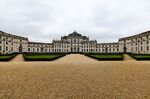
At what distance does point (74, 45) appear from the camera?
107625mm

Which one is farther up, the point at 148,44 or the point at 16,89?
the point at 148,44

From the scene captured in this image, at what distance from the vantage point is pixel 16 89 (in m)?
7.27

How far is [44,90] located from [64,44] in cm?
9884

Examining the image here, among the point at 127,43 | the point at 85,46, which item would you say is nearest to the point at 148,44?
the point at 127,43

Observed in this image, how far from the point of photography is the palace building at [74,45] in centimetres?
6386

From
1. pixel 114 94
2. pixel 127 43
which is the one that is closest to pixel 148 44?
pixel 127 43

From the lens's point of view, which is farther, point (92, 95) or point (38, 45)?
point (38, 45)

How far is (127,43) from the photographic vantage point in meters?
81.2

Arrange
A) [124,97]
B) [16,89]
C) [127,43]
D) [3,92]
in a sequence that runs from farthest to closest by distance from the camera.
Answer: [127,43] < [16,89] < [3,92] < [124,97]

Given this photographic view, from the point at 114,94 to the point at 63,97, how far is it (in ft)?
7.24

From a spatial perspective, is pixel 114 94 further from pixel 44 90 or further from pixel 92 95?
pixel 44 90

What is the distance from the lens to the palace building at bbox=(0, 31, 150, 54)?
210 feet

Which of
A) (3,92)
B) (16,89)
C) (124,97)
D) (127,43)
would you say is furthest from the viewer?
(127,43)

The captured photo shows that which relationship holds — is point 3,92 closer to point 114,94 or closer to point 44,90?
point 44,90
